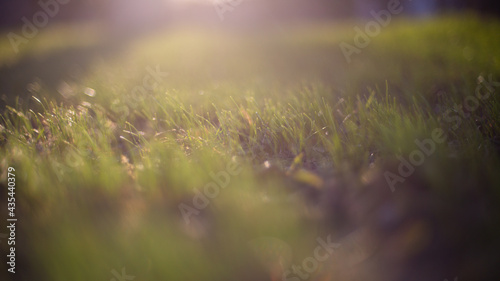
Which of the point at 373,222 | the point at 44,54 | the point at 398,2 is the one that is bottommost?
the point at 373,222

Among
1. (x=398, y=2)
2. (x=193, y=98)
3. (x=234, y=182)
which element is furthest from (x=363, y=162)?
(x=398, y=2)

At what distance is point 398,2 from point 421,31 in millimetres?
3721

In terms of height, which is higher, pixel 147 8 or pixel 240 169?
pixel 147 8

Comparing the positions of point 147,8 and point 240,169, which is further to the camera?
point 147,8

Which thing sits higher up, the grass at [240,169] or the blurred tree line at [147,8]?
the blurred tree line at [147,8]

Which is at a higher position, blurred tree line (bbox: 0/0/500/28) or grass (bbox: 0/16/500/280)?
blurred tree line (bbox: 0/0/500/28)

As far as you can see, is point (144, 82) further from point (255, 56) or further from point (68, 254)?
point (68, 254)

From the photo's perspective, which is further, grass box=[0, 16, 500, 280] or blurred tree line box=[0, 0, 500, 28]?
blurred tree line box=[0, 0, 500, 28]

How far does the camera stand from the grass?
1.06 meters

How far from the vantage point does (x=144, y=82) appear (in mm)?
3008

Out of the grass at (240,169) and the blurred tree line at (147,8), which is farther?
the blurred tree line at (147,8)

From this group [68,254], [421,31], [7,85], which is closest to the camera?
[68,254]

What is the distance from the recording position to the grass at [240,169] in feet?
3.49

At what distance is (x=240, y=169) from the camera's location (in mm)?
1346
